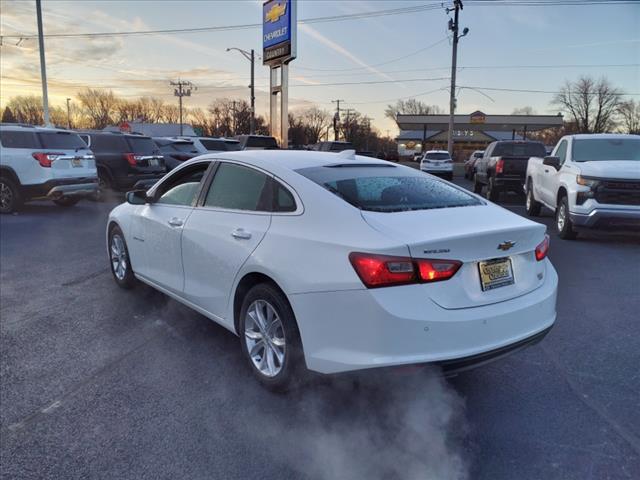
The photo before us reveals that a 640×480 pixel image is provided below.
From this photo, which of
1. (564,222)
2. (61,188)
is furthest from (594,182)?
(61,188)

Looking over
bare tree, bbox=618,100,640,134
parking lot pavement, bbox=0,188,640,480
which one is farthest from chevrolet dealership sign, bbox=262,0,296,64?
bare tree, bbox=618,100,640,134

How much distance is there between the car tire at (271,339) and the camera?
10.2 ft

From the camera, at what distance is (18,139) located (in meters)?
11.6

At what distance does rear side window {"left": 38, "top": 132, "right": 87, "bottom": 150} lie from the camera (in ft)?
38.5

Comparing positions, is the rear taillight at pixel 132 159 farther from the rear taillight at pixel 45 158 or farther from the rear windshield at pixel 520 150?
the rear windshield at pixel 520 150

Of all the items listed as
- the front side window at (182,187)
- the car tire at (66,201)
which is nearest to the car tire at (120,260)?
the front side window at (182,187)

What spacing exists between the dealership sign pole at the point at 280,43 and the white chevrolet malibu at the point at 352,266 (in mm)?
22703

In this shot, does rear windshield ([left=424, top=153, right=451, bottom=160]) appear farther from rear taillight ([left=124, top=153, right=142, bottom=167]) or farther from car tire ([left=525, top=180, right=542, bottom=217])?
rear taillight ([left=124, top=153, right=142, bottom=167])

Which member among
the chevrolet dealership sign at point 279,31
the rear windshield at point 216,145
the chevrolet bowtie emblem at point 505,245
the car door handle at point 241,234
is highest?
the chevrolet dealership sign at point 279,31

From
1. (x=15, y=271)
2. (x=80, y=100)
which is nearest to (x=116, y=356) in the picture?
(x=15, y=271)

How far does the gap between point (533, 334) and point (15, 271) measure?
6.39m

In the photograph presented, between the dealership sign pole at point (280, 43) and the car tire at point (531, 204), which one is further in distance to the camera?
the dealership sign pole at point (280, 43)

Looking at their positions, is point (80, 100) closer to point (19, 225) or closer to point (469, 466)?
point (19, 225)

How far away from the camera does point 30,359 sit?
3.96 meters
